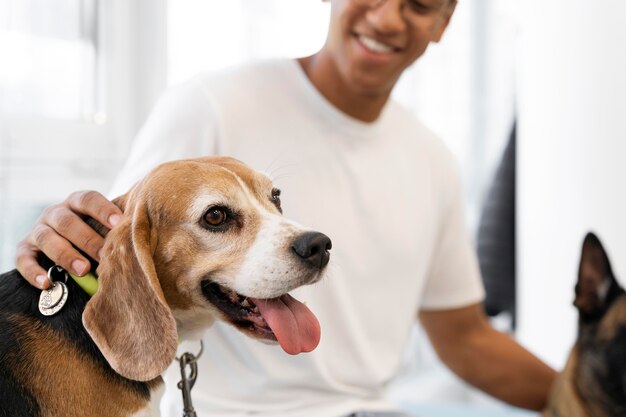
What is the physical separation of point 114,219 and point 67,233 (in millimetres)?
70

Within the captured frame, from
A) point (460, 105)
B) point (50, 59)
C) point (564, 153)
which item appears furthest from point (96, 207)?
point (460, 105)

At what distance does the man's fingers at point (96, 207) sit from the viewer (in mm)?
851

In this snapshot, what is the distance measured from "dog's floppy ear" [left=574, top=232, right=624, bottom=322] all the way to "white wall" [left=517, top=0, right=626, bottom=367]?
0.51 meters

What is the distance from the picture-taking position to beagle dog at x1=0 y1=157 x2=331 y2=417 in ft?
2.50

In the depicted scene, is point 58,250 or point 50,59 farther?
point 50,59

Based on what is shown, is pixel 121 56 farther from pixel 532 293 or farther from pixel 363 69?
pixel 532 293

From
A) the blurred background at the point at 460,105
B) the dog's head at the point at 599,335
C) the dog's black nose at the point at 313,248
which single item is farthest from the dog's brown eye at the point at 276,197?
the dog's head at the point at 599,335

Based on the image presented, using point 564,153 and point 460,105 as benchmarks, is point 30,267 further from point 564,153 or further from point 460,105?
point 460,105

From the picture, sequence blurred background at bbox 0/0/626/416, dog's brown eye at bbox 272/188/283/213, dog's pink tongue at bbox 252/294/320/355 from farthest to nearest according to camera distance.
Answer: blurred background at bbox 0/0/626/416
dog's brown eye at bbox 272/188/283/213
dog's pink tongue at bbox 252/294/320/355

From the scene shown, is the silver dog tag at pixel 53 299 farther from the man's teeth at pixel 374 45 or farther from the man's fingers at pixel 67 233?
the man's teeth at pixel 374 45

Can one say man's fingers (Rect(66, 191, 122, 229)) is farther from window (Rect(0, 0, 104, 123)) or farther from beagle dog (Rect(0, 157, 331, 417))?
window (Rect(0, 0, 104, 123))

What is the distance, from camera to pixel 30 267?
875mm

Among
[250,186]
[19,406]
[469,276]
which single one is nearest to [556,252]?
[469,276]

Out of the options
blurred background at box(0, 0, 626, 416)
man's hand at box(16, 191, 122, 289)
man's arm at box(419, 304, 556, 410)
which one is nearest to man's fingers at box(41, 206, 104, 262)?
man's hand at box(16, 191, 122, 289)
